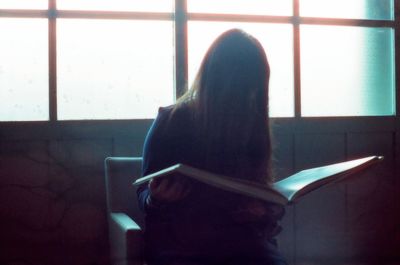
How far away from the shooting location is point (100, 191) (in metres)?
2.08

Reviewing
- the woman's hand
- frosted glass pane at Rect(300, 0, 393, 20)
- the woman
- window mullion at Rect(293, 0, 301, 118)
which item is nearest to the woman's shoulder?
the woman

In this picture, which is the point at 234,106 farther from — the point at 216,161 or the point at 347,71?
the point at 347,71

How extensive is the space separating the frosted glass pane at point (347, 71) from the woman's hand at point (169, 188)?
1.19 meters

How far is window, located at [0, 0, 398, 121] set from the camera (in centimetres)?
208

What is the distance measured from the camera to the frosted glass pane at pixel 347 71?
2348mm

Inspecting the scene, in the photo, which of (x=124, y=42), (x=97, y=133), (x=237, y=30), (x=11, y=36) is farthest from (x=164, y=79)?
(x=237, y=30)

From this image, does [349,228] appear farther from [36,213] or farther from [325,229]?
[36,213]

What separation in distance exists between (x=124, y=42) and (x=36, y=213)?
74 cm

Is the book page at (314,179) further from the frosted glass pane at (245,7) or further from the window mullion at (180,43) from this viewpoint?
the frosted glass pane at (245,7)

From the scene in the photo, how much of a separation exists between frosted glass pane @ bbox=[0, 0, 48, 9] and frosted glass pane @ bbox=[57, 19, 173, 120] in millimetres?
93

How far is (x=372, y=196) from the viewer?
2350 mm

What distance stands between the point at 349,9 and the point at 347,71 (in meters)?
0.27

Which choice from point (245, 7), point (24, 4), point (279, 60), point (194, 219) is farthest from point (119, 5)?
point (194, 219)

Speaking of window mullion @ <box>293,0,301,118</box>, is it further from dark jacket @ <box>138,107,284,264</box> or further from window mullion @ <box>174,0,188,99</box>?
dark jacket @ <box>138,107,284,264</box>
